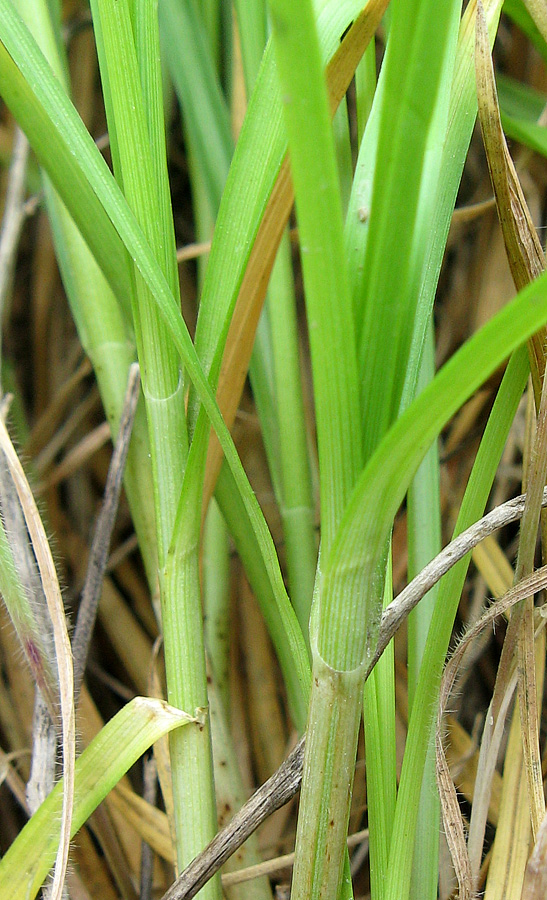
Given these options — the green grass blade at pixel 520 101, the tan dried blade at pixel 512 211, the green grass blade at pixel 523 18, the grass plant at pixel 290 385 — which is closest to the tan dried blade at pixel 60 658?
the grass plant at pixel 290 385

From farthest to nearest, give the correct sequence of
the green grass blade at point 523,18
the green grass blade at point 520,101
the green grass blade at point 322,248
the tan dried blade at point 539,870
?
the green grass blade at point 520,101
the green grass blade at point 523,18
the tan dried blade at point 539,870
the green grass blade at point 322,248

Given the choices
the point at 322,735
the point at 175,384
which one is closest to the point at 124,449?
the point at 175,384

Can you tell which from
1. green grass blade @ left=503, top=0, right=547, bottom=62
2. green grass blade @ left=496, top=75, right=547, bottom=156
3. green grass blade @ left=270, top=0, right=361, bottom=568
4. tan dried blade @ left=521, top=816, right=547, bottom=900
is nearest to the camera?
green grass blade @ left=270, top=0, right=361, bottom=568

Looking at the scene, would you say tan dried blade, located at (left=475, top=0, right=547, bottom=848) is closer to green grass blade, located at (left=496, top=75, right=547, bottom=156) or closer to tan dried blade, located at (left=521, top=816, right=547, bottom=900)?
tan dried blade, located at (left=521, top=816, right=547, bottom=900)

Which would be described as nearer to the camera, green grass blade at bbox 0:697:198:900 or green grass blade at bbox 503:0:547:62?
green grass blade at bbox 0:697:198:900

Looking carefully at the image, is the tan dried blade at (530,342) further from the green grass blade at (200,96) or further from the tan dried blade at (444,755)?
the green grass blade at (200,96)

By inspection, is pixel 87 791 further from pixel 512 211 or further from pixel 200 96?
pixel 200 96

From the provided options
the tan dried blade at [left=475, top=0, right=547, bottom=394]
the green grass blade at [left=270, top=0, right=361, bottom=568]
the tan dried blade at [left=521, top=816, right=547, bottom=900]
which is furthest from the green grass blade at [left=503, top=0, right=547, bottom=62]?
the tan dried blade at [left=521, top=816, right=547, bottom=900]

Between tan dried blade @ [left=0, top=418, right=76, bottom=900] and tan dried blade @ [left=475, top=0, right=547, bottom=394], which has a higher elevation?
tan dried blade @ [left=475, top=0, right=547, bottom=394]

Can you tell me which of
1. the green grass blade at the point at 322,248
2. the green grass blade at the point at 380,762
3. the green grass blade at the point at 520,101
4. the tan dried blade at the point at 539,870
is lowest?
the tan dried blade at the point at 539,870

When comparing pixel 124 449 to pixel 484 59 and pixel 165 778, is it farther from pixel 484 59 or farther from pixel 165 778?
pixel 484 59
